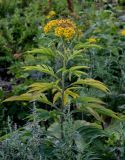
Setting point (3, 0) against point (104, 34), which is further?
point (3, 0)

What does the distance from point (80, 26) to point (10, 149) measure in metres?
3.84

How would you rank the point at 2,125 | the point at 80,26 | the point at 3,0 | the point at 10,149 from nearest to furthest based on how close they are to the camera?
the point at 10,149, the point at 2,125, the point at 80,26, the point at 3,0

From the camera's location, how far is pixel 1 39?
6285 millimetres

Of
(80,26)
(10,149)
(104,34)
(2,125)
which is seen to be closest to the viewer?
(10,149)

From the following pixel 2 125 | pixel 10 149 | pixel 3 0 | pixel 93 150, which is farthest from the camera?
pixel 3 0

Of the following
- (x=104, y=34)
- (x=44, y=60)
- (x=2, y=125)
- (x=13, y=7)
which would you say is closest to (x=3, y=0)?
(x=13, y=7)

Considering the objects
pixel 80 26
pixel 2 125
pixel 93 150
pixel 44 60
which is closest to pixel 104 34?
pixel 80 26

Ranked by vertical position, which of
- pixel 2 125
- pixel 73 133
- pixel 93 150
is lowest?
pixel 2 125

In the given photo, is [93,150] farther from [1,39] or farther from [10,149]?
[1,39]

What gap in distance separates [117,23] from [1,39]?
5.74 feet

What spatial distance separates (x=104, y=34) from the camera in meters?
6.00

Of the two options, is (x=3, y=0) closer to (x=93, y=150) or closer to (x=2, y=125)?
(x=2, y=125)

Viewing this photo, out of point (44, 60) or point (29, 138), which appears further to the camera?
point (44, 60)

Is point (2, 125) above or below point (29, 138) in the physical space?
below
